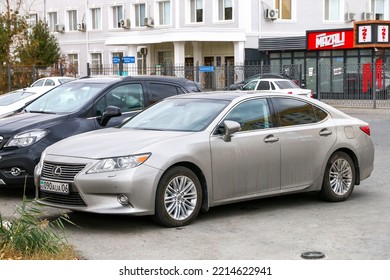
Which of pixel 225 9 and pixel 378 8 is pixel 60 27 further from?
pixel 378 8

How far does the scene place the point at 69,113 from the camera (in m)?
10.5

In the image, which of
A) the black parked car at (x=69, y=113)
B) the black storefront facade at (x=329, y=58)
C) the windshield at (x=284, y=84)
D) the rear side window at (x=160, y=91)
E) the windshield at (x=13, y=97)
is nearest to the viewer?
the black parked car at (x=69, y=113)

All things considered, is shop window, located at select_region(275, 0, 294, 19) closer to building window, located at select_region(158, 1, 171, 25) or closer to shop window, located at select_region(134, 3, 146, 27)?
building window, located at select_region(158, 1, 171, 25)

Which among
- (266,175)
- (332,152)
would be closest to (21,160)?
(266,175)

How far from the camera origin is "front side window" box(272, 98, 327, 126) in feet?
30.1

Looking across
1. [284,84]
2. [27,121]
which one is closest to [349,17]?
[284,84]

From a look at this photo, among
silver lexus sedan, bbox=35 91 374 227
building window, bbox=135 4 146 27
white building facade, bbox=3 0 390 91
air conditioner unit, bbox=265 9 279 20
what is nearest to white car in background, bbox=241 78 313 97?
white building facade, bbox=3 0 390 91

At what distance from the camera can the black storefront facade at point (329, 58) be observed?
3666cm

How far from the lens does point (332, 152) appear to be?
9.46 m

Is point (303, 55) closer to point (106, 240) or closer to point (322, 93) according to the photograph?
point (322, 93)

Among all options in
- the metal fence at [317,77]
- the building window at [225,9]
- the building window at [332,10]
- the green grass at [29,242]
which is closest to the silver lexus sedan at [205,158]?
the green grass at [29,242]

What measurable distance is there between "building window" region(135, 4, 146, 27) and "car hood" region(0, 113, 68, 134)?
131 ft

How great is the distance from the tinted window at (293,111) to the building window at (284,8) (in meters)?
37.5

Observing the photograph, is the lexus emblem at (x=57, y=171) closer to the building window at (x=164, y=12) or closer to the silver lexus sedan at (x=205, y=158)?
the silver lexus sedan at (x=205, y=158)
